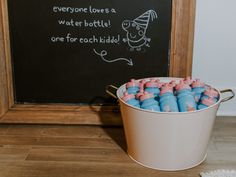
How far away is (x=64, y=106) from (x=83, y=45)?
27 centimetres

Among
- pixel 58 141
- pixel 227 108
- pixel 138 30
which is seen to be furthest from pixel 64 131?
pixel 227 108

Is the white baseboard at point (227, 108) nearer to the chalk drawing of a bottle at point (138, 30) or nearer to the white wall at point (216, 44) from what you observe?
the white wall at point (216, 44)

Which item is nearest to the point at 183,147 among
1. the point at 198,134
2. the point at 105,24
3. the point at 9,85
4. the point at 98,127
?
the point at 198,134

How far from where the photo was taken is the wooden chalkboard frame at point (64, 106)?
4.67 feet

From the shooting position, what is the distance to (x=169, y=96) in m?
1.17

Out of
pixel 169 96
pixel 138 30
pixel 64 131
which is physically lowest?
pixel 64 131

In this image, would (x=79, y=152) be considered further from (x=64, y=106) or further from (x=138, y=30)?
(x=138, y=30)

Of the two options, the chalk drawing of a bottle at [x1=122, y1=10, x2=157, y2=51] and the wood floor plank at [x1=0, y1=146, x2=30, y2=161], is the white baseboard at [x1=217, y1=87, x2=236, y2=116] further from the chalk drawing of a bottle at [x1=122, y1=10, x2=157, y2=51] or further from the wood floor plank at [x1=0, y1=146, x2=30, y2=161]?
the wood floor plank at [x1=0, y1=146, x2=30, y2=161]

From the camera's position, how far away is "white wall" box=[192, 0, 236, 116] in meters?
1.47

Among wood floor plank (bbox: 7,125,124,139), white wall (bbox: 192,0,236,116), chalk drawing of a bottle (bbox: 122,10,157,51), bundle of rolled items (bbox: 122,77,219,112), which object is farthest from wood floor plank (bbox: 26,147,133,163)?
white wall (bbox: 192,0,236,116)

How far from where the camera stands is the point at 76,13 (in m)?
1.40

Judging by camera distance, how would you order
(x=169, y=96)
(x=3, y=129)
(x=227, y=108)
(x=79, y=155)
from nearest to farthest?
(x=169, y=96)
(x=79, y=155)
(x=3, y=129)
(x=227, y=108)

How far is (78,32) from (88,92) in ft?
0.82

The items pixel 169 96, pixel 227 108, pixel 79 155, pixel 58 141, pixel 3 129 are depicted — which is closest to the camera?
pixel 169 96
